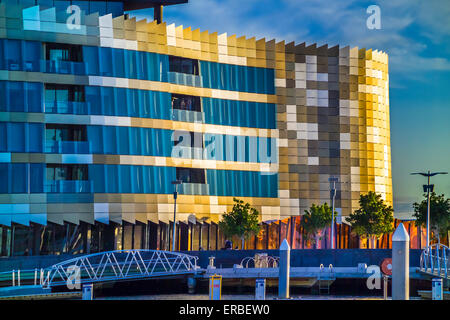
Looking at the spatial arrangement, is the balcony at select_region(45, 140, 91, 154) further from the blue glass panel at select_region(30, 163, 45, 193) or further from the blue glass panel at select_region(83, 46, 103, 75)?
the blue glass panel at select_region(83, 46, 103, 75)

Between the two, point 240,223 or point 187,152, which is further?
point 187,152

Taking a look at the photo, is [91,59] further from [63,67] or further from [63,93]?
[63,93]

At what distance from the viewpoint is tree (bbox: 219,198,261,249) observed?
72625 millimetres

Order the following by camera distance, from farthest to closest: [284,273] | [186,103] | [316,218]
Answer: [316,218]
[186,103]
[284,273]

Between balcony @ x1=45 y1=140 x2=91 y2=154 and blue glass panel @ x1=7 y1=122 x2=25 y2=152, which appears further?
balcony @ x1=45 y1=140 x2=91 y2=154

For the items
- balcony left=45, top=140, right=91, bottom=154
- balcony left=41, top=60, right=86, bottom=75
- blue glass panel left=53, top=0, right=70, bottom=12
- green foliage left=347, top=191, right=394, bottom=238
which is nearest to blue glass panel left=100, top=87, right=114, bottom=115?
balcony left=41, top=60, right=86, bottom=75

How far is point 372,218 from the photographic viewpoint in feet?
249

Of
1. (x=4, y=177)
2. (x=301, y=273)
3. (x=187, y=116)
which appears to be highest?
(x=187, y=116)

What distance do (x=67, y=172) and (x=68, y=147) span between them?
202 cm

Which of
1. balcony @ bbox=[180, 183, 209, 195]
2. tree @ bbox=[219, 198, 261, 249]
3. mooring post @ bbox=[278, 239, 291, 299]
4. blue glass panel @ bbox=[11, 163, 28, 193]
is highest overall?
blue glass panel @ bbox=[11, 163, 28, 193]

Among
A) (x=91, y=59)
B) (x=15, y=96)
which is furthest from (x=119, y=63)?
(x=15, y=96)

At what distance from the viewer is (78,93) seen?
68312 millimetres

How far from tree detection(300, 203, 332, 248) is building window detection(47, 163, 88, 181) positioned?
71.1ft

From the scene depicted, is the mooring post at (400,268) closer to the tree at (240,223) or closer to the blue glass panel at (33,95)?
the blue glass panel at (33,95)
